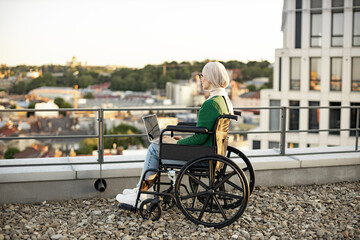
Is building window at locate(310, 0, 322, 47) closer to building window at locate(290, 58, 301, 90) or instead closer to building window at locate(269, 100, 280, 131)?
building window at locate(290, 58, 301, 90)

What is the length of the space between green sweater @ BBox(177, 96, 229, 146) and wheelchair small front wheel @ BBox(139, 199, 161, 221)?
0.71 metres

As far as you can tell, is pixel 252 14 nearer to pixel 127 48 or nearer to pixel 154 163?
pixel 127 48

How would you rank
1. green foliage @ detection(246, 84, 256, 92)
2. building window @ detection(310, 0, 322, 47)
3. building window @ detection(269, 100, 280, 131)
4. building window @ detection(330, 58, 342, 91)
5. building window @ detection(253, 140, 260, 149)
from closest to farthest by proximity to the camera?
building window @ detection(310, 0, 322, 47), building window @ detection(330, 58, 342, 91), building window @ detection(269, 100, 280, 131), building window @ detection(253, 140, 260, 149), green foliage @ detection(246, 84, 256, 92)

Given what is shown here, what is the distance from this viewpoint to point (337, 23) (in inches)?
1307

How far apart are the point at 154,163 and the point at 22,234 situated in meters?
1.28

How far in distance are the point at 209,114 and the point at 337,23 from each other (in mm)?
31728

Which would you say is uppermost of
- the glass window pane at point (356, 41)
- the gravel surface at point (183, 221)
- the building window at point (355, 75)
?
the glass window pane at point (356, 41)

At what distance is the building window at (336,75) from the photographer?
110 ft

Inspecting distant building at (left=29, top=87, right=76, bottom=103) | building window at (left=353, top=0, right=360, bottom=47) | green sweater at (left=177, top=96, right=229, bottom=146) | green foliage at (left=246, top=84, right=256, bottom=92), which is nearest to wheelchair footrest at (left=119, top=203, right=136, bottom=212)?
green sweater at (left=177, top=96, right=229, bottom=146)

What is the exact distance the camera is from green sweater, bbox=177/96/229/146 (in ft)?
13.1

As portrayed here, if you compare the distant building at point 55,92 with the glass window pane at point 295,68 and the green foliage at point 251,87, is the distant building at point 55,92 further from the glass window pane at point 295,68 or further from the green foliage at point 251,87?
the glass window pane at point 295,68

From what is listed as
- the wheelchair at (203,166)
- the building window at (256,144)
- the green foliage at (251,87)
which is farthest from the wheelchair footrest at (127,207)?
the green foliage at (251,87)

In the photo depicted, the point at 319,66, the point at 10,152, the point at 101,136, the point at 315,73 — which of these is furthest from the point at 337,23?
the point at 10,152

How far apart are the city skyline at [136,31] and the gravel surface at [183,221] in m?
80.4
